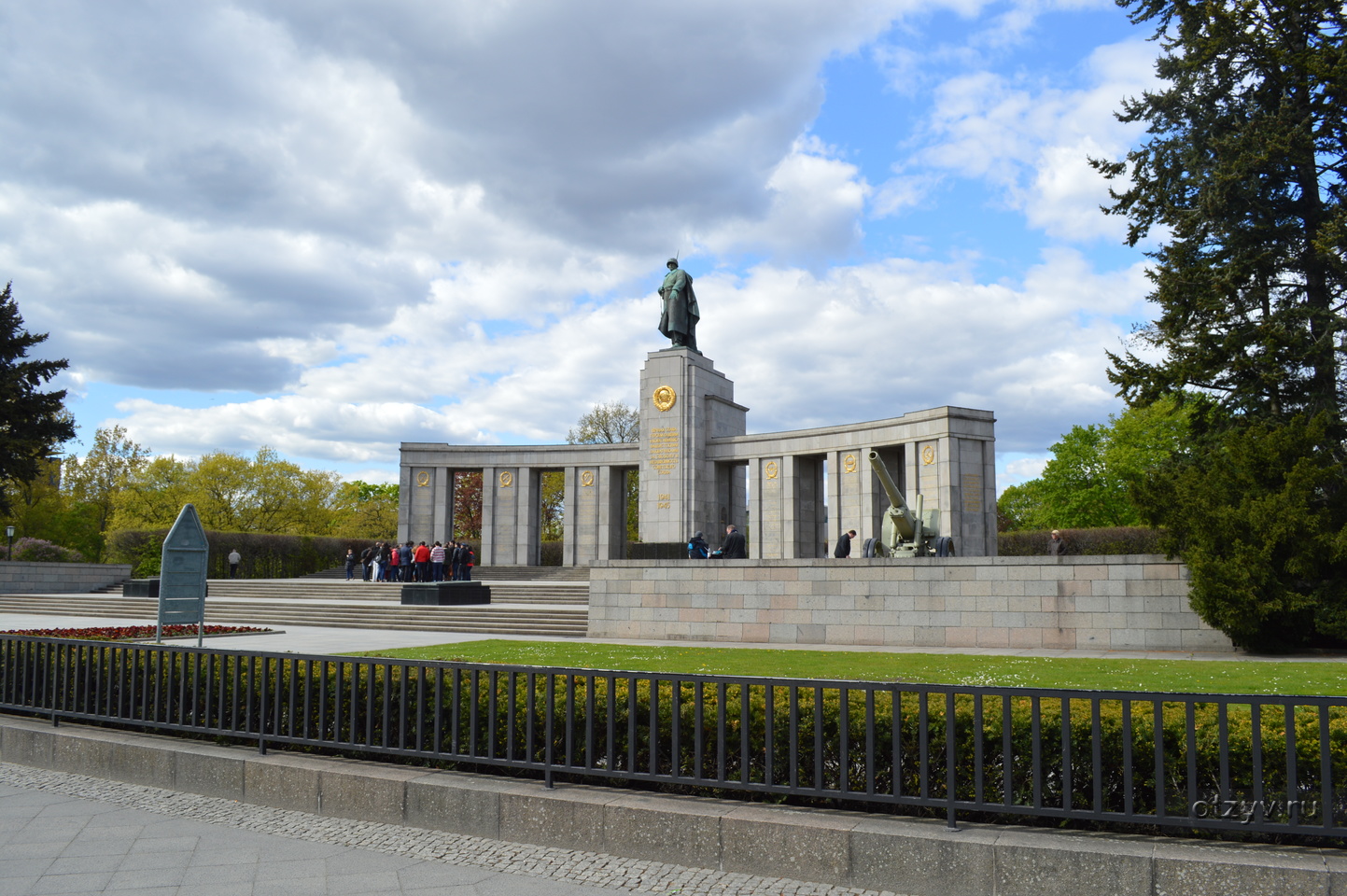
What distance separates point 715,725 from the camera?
5199mm

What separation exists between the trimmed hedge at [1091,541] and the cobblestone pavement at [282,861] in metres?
28.3

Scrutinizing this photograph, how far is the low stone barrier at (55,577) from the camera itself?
32.2 metres

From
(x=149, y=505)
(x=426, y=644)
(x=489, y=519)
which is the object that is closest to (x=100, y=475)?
(x=149, y=505)

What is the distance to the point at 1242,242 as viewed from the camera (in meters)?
18.9

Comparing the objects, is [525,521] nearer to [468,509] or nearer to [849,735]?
[468,509]

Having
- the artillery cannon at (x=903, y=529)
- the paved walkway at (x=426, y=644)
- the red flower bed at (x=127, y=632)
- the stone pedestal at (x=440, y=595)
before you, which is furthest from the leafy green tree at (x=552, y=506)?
the red flower bed at (x=127, y=632)

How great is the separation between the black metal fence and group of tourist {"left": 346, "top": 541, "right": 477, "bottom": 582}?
877 inches

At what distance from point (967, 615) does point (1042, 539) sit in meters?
20.8

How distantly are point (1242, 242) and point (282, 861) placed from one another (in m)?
20.6

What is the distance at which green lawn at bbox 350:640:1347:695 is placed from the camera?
8.66m

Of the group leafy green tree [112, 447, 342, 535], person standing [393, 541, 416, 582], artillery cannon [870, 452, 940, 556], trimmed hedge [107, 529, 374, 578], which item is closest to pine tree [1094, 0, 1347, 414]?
artillery cannon [870, 452, 940, 556]

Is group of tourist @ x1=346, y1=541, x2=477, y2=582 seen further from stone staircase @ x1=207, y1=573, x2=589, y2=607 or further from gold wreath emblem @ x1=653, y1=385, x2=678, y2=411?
gold wreath emblem @ x1=653, y1=385, x2=678, y2=411

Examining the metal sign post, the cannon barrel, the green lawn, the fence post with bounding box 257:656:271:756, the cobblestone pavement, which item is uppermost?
the cannon barrel

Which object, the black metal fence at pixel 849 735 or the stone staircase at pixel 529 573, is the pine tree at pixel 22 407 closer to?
the stone staircase at pixel 529 573
